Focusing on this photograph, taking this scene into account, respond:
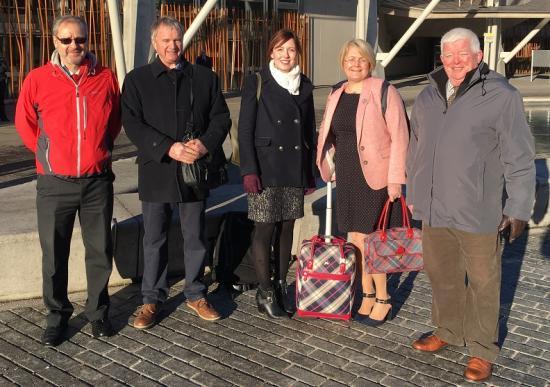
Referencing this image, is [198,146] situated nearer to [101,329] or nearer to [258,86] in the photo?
[258,86]

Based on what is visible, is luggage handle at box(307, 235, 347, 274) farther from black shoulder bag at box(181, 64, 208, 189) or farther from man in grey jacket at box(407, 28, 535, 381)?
black shoulder bag at box(181, 64, 208, 189)

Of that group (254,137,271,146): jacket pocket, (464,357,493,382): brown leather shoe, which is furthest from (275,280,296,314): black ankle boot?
(464,357,493,382): brown leather shoe

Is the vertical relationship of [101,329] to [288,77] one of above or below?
below

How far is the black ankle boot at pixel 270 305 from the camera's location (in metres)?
4.74

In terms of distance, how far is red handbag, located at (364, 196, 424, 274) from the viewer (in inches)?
175

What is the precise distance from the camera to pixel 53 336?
4.25 m

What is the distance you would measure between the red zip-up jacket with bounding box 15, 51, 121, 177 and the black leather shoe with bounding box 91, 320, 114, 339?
952 mm

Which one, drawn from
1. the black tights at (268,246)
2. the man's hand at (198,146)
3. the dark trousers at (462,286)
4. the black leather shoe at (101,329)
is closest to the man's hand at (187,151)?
the man's hand at (198,146)

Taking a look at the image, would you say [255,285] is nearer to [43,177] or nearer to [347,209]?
[347,209]

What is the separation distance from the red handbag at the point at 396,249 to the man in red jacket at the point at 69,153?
1.67 metres

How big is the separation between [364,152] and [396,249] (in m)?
0.64

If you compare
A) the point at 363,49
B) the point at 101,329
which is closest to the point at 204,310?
the point at 101,329

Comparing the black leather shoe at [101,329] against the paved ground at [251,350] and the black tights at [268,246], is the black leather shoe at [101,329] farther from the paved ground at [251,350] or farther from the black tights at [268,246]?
the black tights at [268,246]

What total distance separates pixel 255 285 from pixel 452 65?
2.39 meters
